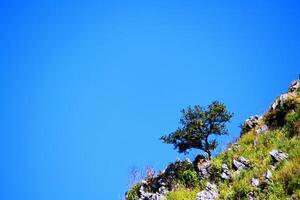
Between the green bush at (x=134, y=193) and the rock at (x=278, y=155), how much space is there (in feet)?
37.3

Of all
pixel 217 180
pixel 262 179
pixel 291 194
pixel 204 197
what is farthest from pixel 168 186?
pixel 291 194

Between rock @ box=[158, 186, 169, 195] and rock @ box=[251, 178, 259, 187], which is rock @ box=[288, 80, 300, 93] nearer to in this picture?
rock @ box=[158, 186, 169, 195]

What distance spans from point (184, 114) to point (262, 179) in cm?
1469

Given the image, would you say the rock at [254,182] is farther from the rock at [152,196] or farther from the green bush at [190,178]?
the rock at [152,196]

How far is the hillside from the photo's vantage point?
18891mm

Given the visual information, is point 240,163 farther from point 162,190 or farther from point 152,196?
point 152,196

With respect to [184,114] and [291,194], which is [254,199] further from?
[184,114]

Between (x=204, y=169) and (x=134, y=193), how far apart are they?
683cm

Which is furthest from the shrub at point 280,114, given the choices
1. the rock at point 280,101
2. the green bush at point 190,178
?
the green bush at point 190,178

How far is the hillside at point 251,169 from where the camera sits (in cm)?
1889

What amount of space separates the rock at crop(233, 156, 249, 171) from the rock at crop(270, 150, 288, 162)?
199 cm

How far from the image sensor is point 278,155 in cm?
2173

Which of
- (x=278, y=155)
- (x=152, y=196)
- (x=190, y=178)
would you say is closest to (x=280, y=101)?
(x=278, y=155)

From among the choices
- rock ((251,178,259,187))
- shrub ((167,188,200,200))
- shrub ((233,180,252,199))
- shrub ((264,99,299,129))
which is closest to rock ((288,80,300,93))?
shrub ((264,99,299,129))
